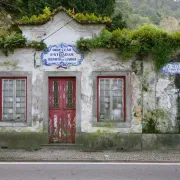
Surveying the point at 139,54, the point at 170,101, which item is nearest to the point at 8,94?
the point at 139,54

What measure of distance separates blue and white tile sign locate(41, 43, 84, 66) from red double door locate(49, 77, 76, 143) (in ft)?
1.93

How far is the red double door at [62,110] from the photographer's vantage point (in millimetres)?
12258

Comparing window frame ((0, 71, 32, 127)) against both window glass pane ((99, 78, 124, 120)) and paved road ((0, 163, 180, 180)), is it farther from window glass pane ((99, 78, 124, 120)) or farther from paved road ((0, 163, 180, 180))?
paved road ((0, 163, 180, 180))

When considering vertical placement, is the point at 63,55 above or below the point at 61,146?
above

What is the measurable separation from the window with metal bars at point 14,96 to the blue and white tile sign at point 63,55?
4.08 feet

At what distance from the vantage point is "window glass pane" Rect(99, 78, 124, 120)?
481 inches

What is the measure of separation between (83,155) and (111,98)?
7.59 ft

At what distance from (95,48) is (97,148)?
10.9ft

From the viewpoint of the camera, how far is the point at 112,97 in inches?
482

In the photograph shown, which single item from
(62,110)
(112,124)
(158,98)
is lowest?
(112,124)

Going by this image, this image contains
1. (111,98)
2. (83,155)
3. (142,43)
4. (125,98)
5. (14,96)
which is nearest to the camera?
(83,155)

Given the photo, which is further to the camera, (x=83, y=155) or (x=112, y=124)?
(x=112, y=124)

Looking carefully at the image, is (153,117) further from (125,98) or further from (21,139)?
(21,139)

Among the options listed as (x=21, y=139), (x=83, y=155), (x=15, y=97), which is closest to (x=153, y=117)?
(x=83, y=155)
